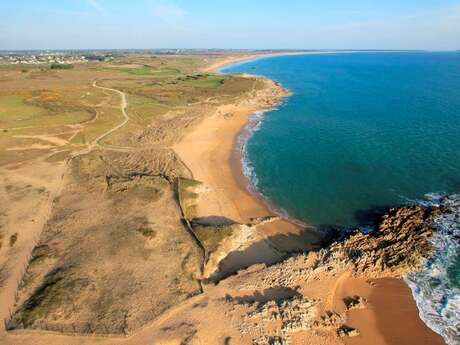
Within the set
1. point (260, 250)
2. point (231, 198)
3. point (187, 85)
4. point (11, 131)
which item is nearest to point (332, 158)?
point (231, 198)

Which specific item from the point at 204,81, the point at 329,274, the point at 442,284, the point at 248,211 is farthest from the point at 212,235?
the point at 204,81

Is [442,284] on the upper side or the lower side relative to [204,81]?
lower

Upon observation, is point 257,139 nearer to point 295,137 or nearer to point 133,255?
point 295,137

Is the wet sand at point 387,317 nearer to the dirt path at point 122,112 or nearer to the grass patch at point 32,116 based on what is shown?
Result: the dirt path at point 122,112

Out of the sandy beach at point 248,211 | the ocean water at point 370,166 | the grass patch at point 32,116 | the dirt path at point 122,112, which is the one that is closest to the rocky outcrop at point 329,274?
the sandy beach at point 248,211

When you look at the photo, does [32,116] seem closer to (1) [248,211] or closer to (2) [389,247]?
(1) [248,211]

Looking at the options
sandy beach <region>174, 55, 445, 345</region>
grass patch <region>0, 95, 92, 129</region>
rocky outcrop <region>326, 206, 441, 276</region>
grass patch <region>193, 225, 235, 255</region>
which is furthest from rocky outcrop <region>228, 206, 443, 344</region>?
grass patch <region>0, 95, 92, 129</region>

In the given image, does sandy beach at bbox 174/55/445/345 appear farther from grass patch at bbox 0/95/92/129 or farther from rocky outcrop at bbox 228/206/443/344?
grass patch at bbox 0/95/92/129
